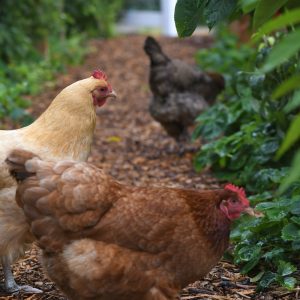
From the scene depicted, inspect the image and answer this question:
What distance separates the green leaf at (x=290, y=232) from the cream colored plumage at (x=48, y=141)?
4.11ft

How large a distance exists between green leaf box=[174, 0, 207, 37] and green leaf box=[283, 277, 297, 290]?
4.79 ft

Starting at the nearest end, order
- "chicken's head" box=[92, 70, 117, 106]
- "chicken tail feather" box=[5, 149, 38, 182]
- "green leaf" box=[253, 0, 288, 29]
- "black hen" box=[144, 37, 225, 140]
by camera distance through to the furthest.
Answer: "green leaf" box=[253, 0, 288, 29] < "chicken tail feather" box=[5, 149, 38, 182] < "chicken's head" box=[92, 70, 117, 106] < "black hen" box=[144, 37, 225, 140]

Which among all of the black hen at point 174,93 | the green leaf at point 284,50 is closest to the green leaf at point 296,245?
the green leaf at point 284,50

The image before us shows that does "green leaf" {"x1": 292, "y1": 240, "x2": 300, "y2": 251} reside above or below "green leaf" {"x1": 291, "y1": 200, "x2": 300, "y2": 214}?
below

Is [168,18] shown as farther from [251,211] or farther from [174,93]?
[251,211]

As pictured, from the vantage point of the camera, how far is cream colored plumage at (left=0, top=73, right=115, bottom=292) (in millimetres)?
3504

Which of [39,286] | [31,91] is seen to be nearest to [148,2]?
[31,91]

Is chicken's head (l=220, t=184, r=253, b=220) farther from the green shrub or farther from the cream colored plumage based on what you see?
the cream colored plumage

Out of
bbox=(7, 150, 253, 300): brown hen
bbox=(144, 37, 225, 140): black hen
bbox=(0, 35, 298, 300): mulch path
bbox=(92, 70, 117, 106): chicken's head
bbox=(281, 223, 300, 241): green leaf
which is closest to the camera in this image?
bbox=(7, 150, 253, 300): brown hen

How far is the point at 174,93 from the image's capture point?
7.55 meters

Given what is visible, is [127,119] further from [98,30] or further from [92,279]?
[98,30]

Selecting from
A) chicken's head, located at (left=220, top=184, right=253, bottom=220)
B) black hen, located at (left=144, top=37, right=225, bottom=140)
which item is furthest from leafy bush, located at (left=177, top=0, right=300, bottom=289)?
black hen, located at (left=144, top=37, right=225, bottom=140)

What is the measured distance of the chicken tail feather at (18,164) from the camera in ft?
10.3

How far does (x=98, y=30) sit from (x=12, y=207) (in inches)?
572
